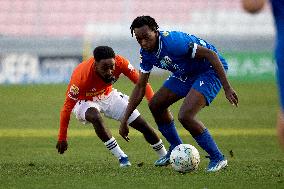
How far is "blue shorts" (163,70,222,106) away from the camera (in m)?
11.1

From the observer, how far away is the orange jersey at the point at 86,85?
11.8 metres

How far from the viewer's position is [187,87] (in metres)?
11.5

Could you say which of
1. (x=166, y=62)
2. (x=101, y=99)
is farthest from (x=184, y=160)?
(x=101, y=99)

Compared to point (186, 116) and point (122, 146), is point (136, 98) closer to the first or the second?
point (186, 116)

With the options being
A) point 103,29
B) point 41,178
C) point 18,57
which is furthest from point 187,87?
point 103,29

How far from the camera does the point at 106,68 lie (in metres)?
11.8

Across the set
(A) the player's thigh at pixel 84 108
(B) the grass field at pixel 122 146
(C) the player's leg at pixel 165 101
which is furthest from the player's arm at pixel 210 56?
(A) the player's thigh at pixel 84 108

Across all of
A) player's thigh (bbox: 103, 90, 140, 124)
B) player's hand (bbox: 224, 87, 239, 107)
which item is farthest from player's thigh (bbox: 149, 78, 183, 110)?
player's hand (bbox: 224, 87, 239, 107)

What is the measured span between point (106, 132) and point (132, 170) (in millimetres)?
742

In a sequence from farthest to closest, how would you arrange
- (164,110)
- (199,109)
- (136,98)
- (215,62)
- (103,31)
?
(103,31)
(164,110)
(136,98)
(199,109)
(215,62)

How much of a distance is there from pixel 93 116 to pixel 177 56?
157 centimetres

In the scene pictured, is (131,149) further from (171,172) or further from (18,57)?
(18,57)

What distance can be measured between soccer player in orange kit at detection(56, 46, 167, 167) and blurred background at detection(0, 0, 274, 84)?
16.3 meters

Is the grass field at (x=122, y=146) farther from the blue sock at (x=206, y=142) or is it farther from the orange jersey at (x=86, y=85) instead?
the orange jersey at (x=86, y=85)
